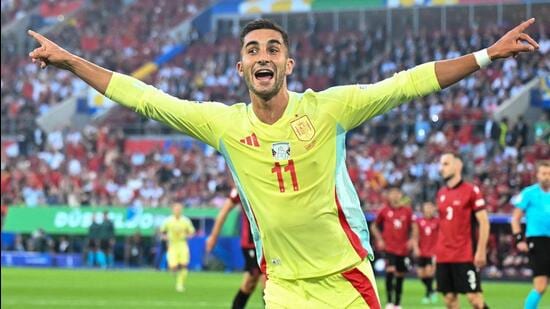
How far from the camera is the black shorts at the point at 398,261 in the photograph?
2284 centimetres

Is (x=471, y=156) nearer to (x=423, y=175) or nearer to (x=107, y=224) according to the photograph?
(x=423, y=175)

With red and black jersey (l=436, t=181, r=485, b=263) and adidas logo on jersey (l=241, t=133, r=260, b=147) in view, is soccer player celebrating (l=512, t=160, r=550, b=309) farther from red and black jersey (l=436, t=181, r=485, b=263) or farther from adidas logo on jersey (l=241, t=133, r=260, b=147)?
adidas logo on jersey (l=241, t=133, r=260, b=147)

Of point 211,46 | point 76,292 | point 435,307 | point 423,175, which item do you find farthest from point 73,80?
point 435,307

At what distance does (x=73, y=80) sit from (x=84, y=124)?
8.38ft

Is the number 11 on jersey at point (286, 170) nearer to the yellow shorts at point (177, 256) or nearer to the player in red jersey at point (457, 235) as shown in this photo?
the player in red jersey at point (457, 235)

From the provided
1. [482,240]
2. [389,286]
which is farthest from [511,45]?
[389,286]

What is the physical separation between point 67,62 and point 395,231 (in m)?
16.8

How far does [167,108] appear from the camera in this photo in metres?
7.30

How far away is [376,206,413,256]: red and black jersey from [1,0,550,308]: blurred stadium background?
6765mm

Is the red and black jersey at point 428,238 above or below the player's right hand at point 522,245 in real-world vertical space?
below

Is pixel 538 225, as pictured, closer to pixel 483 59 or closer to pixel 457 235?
pixel 457 235

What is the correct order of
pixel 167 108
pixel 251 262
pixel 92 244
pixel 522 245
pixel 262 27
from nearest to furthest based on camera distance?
pixel 262 27, pixel 167 108, pixel 522 245, pixel 251 262, pixel 92 244

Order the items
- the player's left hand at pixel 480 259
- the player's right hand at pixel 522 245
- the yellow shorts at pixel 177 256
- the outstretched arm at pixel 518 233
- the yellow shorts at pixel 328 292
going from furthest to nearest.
Result: the yellow shorts at pixel 177 256 < the outstretched arm at pixel 518 233 < the player's right hand at pixel 522 245 < the player's left hand at pixel 480 259 < the yellow shorts at pixel 328 292

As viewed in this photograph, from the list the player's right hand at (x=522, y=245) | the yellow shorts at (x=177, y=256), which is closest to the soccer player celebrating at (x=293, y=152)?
the player's right hand at (x=522, y=245)
